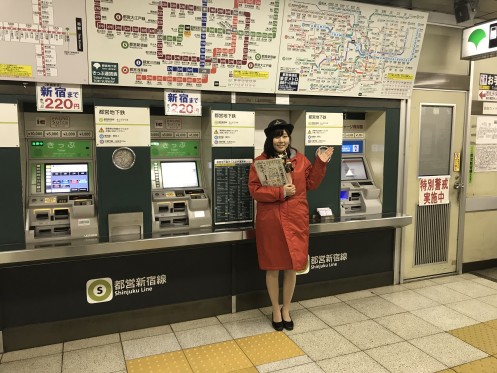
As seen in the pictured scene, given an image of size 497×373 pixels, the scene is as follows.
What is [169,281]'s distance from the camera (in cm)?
364

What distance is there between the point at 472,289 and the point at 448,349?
5.20ft

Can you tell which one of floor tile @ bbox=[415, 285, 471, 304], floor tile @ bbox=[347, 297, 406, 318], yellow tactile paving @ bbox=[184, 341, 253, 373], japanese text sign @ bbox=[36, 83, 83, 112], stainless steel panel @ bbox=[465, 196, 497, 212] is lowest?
yellow tactile paving @ bbox=[184, 341, 253, 373]

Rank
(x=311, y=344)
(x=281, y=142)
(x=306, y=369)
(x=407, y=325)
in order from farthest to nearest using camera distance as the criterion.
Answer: (x=407, y=325) < (x=281, y=142) < (x=311, y=344) < (x=306, y=369)

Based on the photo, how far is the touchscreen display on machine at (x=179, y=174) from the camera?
3.71 meters

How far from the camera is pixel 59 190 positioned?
3.33m

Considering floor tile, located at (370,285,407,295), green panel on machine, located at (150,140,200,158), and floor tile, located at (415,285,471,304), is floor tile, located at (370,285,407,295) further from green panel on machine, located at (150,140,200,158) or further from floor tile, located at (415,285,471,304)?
green panel on machine, located at (150,140,200,158)

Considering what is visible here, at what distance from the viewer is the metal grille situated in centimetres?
477

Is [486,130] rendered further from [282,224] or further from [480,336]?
[282,224]

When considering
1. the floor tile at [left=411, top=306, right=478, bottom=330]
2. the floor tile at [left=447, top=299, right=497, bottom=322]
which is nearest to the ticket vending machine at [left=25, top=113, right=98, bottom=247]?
the floor tile at [left=411, top=306, right=478, bottom=330]

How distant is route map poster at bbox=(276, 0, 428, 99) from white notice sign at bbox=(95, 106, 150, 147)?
4.12 feet

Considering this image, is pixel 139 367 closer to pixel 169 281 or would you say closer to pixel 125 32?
pixel 169 281

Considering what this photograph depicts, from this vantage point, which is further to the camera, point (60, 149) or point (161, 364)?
point (60, 149)

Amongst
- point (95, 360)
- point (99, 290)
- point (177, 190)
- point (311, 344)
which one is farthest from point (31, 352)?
point (311, 344)

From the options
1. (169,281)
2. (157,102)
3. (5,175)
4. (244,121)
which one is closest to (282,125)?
(244,121)
